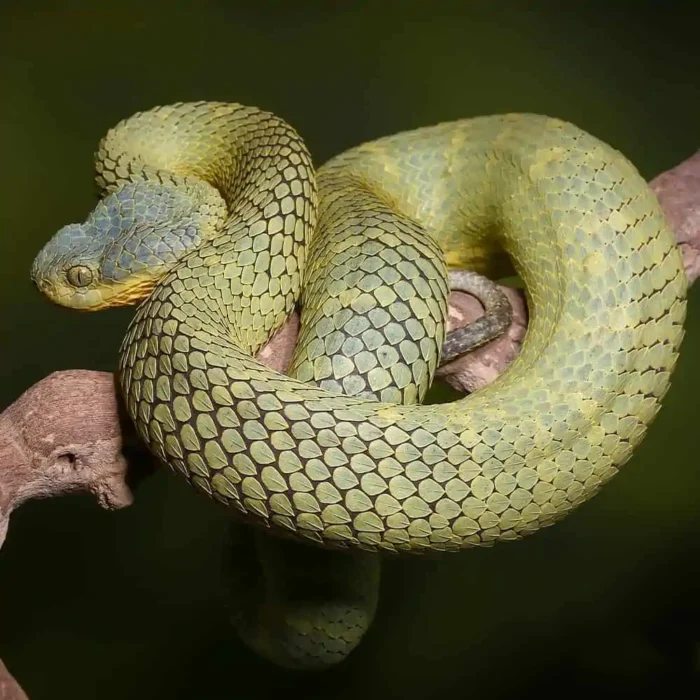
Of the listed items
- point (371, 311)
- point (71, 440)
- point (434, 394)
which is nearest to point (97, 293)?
point (71, 440)

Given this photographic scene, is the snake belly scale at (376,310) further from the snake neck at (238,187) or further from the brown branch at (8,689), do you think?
the brown branch at (8,689)

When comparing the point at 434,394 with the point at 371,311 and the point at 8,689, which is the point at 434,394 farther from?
the point at 8,689

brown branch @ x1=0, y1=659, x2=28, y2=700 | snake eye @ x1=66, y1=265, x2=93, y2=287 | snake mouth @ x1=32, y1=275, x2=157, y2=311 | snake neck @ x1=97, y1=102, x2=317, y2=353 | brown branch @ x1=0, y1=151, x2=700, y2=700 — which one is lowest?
brown branch @ x1=0, y1=659, x2=28, y2=700

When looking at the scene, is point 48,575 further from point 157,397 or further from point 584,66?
point 584,66

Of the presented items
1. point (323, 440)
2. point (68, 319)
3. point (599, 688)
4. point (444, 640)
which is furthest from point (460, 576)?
point (323, 440)

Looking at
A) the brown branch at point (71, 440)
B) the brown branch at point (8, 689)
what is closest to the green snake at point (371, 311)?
the brown branch at point (71, 440)

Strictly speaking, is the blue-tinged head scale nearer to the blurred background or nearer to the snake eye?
the snake eye

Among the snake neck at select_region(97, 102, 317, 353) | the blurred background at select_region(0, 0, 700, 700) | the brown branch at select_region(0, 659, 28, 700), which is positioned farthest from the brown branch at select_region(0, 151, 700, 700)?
the blurred background at select_region(0, 0, 700, 700)

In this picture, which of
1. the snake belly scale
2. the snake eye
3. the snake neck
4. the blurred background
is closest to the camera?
the snake belly scale
